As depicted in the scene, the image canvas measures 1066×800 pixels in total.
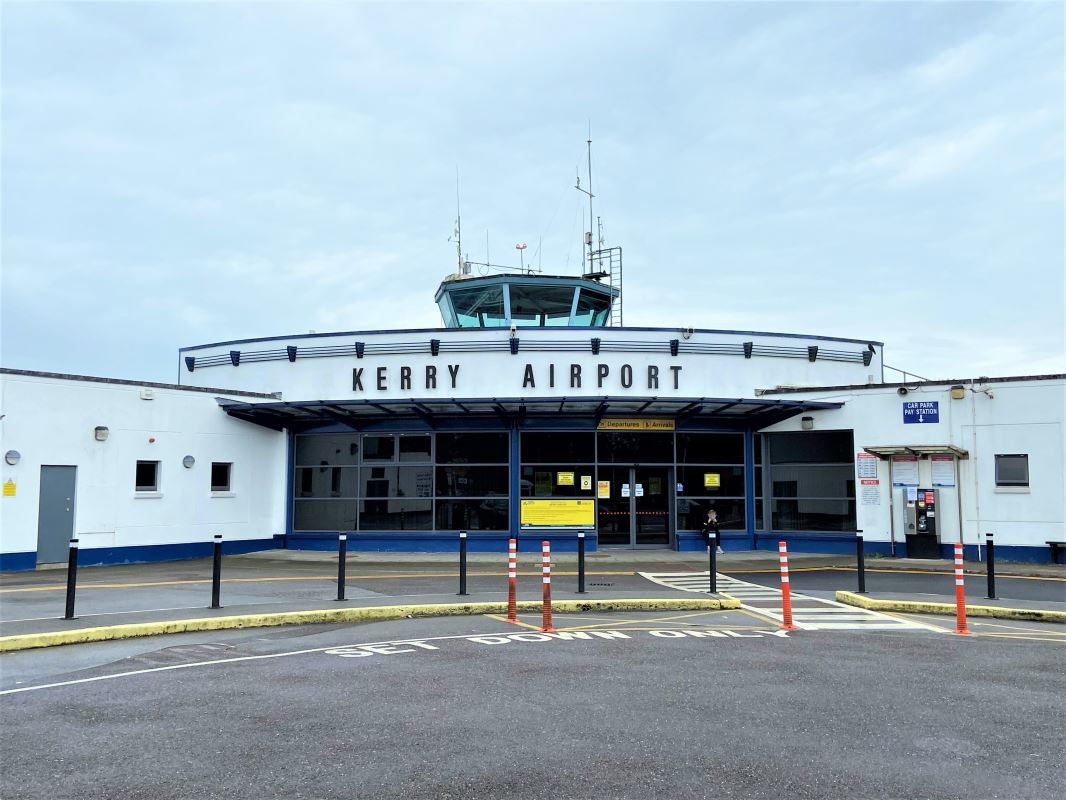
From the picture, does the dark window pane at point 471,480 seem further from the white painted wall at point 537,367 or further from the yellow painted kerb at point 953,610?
the yellow painted kerb at point 953,610

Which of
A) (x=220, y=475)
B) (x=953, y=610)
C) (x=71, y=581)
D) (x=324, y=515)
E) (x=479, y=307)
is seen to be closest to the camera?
(x=71, y=581)

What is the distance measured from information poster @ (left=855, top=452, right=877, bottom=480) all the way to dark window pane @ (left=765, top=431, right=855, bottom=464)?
1.92 feet

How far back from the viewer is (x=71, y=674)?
862 centimetres

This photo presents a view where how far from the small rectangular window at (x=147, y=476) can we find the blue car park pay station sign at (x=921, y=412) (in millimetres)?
19003

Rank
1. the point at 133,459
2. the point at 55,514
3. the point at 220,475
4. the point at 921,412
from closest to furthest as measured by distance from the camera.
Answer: the point at 55,514 < the point at 133,459 < the point at 921,412 < the point at 220,475

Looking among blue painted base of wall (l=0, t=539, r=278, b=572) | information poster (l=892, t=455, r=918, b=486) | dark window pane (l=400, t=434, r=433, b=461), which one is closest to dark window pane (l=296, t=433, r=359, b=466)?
dark window pane (l=400, t=434, r=433, b=461)

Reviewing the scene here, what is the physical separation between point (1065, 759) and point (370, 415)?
67.3ft

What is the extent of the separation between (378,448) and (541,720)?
1886 centimetres

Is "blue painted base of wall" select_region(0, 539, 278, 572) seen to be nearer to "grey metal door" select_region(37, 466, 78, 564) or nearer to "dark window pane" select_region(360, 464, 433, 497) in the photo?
"grey metal door" select_region(37, 466, 78, 564)

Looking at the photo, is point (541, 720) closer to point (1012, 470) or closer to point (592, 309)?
point (1012, 470)

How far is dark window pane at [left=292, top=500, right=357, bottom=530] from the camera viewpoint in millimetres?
25109

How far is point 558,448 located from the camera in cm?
2462

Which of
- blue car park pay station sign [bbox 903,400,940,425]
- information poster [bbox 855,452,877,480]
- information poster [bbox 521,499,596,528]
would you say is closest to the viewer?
blue car park pay station sign [bbox 903,400,940,425]

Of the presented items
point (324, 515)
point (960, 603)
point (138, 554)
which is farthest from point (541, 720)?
point (324, 515)
